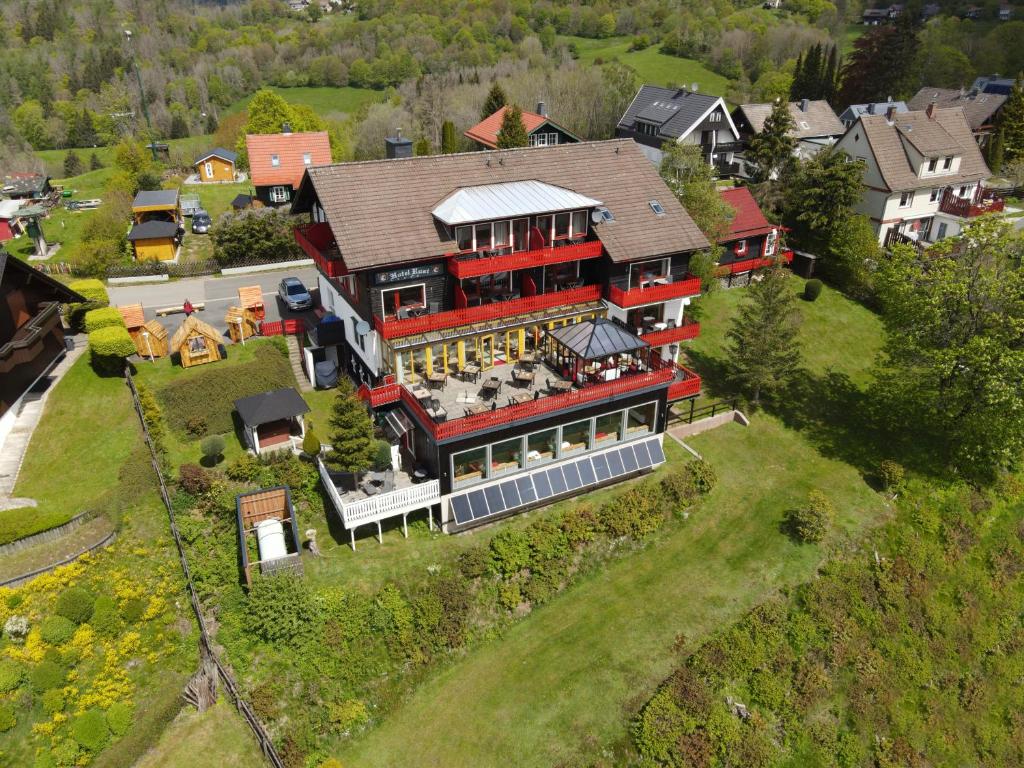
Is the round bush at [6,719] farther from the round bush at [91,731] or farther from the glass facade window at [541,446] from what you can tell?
the glass facade window at [541,446]

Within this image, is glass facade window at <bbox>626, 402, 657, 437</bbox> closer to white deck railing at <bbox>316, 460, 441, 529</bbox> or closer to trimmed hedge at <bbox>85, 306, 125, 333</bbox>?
white deck railing at <bbox>316, 460, 441, 529</bbox>

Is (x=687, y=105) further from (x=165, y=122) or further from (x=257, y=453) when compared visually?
(x=165, y=122)

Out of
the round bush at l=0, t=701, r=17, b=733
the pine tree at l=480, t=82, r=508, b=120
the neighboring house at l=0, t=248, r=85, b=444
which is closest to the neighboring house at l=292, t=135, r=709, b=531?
the round bush at l=0, t=701, r=17, b=733

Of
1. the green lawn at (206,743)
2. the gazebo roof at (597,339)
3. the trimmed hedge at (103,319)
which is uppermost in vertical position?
the gazebo roof at (597,339)

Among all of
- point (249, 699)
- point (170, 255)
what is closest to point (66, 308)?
point (170, 255)

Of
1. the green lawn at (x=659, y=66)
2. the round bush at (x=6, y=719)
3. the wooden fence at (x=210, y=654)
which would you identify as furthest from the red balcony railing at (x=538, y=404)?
the green lawn at (x=659, y=66)

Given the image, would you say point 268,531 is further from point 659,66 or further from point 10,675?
point 659,66
